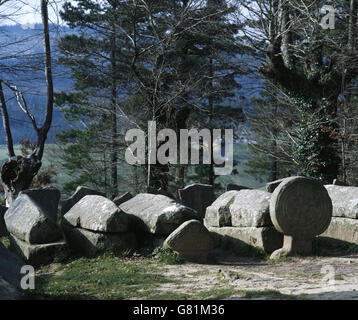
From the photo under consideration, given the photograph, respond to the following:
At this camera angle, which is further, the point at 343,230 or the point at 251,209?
the point at 343,230

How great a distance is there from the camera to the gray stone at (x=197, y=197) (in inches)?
579

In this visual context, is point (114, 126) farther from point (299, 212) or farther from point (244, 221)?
point (299, 212)

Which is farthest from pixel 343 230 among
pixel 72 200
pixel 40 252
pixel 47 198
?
pixel 72 200

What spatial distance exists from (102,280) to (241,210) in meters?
3.80

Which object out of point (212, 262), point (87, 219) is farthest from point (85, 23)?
point (212, 262)

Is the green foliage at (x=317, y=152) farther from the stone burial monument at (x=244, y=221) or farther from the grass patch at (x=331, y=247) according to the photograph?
the grass patch at (x=331, y=247)

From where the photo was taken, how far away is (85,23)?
26594mm

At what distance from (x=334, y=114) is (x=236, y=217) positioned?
1078 centimetres

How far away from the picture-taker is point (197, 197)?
1488 centimetres

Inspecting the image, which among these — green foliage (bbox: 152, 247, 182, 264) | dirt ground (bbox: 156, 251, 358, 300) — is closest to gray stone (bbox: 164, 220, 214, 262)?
green foliage (bbox: 152, 247, 182, 264)

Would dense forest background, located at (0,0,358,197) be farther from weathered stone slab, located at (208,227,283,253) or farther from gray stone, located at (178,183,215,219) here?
weathered stone slab, located at (208,227,283,253)

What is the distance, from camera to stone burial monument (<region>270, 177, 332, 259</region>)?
9.27 metres

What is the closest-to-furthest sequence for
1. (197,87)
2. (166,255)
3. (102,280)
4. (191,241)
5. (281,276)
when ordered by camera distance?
(281,276)
(102,280)
(191,241)
(166,255)
(197,87)

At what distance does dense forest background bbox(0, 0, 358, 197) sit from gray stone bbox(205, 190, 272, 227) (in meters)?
4.01
